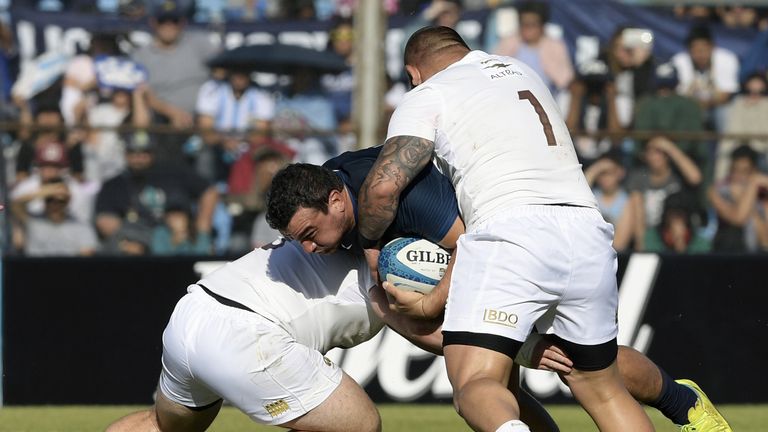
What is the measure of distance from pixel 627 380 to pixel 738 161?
5338mm

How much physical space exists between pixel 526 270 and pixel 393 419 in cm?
371

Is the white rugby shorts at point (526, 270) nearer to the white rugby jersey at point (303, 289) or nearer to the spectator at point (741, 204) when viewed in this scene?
the white rugby jersey at point (303, 289)

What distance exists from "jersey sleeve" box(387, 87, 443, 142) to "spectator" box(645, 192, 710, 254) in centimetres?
572

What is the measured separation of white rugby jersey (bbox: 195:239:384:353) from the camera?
529 cm

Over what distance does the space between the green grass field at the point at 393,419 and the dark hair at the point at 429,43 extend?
308cm

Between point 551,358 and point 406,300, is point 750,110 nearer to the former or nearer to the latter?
point 551,358

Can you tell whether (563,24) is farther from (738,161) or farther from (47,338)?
(47,338)

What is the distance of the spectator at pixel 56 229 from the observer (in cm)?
978

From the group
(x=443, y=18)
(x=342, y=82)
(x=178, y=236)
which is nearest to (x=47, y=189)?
(x=178, y=236)

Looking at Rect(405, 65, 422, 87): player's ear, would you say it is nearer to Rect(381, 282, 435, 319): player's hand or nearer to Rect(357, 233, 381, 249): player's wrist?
Rect(357, 233, 381, 249): player's wrist

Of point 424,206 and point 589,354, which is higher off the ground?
point 424,206

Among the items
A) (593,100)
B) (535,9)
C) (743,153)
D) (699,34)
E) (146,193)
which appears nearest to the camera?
(146,193)

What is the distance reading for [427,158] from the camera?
16.1ft

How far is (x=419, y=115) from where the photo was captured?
491 centimetres
